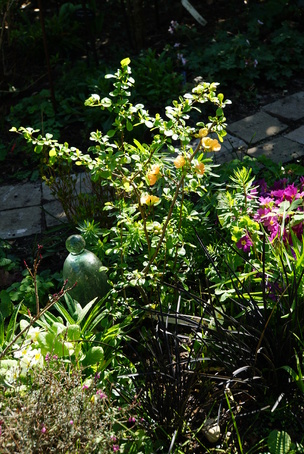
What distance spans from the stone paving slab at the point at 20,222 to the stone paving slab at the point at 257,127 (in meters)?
1.62

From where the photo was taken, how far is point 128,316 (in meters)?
2.57

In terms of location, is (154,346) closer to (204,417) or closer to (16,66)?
(204,417)

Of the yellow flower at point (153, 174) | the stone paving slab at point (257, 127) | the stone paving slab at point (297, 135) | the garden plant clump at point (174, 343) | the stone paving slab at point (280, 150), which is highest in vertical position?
the yellow flower at point (153, 174)

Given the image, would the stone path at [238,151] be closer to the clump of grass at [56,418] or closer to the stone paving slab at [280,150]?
the stone paving slab at [280,150]

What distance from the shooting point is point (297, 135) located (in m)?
4.19

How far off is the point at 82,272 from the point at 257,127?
89.8 inches

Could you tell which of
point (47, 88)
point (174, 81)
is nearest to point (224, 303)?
point (174, 81)

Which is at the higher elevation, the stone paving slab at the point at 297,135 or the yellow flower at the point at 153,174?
the yellow flower at the point at 153,174

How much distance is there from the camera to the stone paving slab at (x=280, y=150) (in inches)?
155

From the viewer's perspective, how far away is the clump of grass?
6.06ft

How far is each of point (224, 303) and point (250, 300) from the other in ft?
1.02

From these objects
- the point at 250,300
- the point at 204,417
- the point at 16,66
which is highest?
the point at 16,66

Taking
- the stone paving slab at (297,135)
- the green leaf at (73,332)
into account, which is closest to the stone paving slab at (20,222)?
the green leaf at (73,332)

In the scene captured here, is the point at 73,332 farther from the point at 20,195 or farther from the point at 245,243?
the point at 20,195
